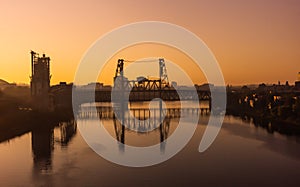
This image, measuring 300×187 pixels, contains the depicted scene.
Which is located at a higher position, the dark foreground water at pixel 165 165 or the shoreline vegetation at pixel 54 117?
the shoreline vegetation at pixel 54 117

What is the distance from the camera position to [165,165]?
2202 centimetres

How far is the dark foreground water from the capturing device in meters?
18.2

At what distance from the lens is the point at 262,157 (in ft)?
78.7

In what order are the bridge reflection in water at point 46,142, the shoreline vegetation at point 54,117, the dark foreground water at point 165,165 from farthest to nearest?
1. the shoreline vegetation at point 54,117
2. the bridge reflection in water at point 46,142
3. the dark foreground water at point 165,165

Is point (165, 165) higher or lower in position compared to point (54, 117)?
lower

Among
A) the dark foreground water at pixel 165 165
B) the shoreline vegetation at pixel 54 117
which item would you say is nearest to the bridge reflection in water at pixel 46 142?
the dark foreground water at pixel 165 165

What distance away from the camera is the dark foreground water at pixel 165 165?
59.8ft

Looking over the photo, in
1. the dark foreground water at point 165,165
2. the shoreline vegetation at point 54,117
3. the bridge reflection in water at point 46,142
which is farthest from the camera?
the shoreline vegetation at point 54,117

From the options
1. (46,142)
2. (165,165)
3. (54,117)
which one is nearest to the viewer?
(165,165)

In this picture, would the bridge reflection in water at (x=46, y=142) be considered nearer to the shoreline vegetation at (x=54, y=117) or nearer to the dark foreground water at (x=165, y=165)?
the dark foreground water at (x=165, y=165)

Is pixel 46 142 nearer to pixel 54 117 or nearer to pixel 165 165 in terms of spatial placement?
pixel 165 165

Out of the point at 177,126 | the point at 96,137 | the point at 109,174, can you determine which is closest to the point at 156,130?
the point at 177,126

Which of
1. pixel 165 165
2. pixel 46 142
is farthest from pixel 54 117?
pixel 165 165

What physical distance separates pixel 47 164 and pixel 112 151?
224 inches
